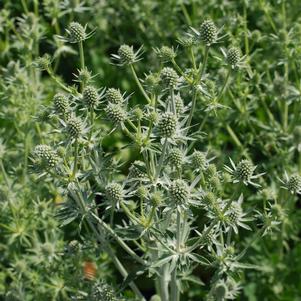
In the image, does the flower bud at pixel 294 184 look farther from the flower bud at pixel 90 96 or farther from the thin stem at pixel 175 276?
the flower bud at pixel 90 96

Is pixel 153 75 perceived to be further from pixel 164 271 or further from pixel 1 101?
pixel 1 101

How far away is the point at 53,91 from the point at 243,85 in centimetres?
159

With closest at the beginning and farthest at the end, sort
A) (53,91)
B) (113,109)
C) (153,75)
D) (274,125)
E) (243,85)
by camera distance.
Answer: (113,109)
(153,75)
(243,85)
(274,125)
(53,91)

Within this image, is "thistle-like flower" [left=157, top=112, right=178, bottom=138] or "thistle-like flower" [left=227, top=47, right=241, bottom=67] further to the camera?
"thistle-like flower" [left=227, top=47, right=241, bottom=67]

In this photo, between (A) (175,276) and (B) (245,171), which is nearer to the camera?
(B) (245,171)

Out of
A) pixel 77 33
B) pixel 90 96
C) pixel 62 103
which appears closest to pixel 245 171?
pixel 90 96

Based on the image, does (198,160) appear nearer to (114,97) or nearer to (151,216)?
(151,216)

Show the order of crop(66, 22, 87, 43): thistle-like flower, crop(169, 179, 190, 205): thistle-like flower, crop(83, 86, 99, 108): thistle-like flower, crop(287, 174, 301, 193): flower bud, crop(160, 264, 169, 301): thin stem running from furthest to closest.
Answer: crop(160, 264, 169, 301): thin stem < crop(66, 22, 87, 43): thistle-like flower < crop(287, 174, 301, 193): flower bud < crop(83, 86, 99, 108): thistle-like flower < crop(169, 179, 190, 205): thistle-like flower

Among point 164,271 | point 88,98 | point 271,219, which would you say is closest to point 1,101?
point 88,98

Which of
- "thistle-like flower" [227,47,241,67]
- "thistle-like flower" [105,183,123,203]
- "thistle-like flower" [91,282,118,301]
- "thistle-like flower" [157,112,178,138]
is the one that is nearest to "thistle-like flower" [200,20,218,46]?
"thistle-like flower" [227,47,241,67]

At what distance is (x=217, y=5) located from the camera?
5.12 metres

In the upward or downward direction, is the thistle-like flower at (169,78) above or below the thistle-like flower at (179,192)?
above

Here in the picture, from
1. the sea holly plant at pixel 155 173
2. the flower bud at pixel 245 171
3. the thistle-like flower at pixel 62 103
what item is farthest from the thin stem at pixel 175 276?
the thistle-like flower at pixel 62 103

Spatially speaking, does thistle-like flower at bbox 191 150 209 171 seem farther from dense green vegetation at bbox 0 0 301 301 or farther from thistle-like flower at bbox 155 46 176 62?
thistle-like flower at bbox 155 46 176 62
